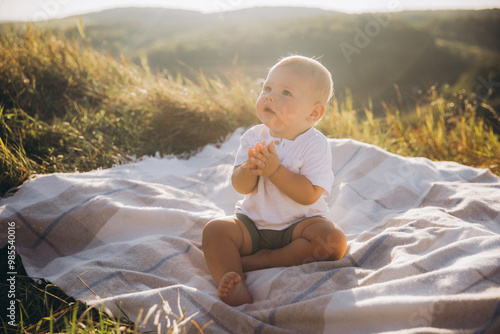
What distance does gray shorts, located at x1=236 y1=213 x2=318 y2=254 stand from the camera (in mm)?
1852

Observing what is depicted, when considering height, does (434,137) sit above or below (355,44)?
below

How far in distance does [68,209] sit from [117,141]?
55.5 inches

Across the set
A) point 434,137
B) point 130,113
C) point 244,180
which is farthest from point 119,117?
point 434,137

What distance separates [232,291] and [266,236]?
39 centimetres

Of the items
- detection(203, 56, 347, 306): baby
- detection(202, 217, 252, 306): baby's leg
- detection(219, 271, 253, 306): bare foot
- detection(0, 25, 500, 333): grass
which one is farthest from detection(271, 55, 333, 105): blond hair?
detection(0, 25, 500, 333): grass

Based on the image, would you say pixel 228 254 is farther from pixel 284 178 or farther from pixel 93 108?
pixel 93 108

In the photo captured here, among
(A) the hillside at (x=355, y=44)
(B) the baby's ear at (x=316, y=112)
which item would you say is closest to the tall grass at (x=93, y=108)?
(B) the baby's ear at (x=316, y=112)

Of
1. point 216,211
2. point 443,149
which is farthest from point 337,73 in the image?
point 216,211

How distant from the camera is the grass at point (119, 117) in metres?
3.24

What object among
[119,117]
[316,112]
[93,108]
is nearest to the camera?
[316,112]

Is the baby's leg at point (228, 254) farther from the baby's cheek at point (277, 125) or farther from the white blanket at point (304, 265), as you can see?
the baby's cheek at point (277, 125)

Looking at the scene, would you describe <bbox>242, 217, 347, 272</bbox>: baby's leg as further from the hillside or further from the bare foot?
the hillside

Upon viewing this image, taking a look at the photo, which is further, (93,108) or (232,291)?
(93,108)

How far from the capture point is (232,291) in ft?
5.16
